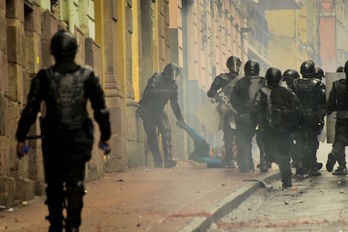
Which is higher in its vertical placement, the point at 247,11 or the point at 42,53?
the point at 247,11

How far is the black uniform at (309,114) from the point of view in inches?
889

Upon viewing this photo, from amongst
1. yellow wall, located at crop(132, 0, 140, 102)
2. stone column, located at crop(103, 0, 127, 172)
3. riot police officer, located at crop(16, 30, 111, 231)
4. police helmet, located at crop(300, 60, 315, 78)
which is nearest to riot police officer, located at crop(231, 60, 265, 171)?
police helmet, located at crop(300, 60, 315, 78)

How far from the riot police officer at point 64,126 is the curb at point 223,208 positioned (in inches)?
78.2

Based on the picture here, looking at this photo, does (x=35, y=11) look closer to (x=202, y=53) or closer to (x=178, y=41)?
(x=178, y=41)

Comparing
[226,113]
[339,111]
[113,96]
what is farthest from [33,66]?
[226,113]

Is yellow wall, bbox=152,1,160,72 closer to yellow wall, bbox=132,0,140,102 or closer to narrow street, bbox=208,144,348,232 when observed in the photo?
yellow wall, bbox=132,0,140,102

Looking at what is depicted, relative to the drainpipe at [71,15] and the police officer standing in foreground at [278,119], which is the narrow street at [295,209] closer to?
the police officer standing in foreground at [278,119]

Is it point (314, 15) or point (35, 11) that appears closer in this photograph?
point (35, 11)

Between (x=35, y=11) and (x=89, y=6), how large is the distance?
5338 millimetres

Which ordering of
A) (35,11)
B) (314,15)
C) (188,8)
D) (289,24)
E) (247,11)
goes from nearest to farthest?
(35,11) < (188,8) < (247,11) < (289,24) < (314,15)

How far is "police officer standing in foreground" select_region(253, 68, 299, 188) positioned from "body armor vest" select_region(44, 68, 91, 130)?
9358 millimetres

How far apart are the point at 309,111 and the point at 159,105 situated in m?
3.71

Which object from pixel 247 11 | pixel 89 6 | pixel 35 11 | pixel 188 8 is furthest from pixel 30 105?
pixel 247 11

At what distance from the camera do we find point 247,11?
57.4 meters
